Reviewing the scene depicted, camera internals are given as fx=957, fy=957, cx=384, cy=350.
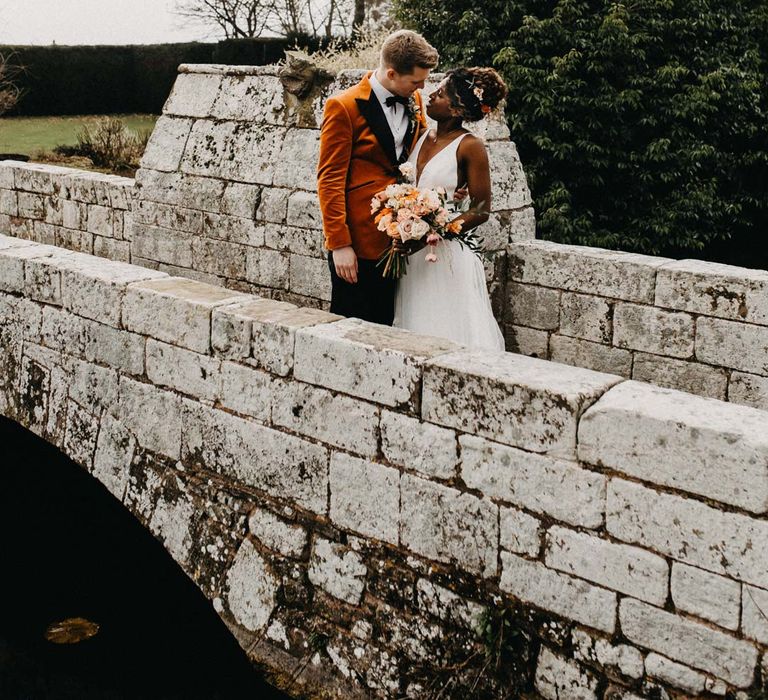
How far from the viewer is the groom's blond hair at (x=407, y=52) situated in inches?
179

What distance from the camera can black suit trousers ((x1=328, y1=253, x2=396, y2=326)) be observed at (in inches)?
195

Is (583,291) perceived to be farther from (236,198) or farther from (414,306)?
(236,198)

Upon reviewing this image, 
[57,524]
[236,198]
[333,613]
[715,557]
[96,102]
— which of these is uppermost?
[96,102]

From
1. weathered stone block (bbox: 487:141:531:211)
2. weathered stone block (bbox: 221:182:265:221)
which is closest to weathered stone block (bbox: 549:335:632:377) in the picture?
weathered stone block (bbox: 487:141:531:211)

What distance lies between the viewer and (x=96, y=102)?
22.9 m

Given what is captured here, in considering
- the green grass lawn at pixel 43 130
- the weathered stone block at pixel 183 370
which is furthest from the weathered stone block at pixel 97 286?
the green grass lawn at pixel 43 130

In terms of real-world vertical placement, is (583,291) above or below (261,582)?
above

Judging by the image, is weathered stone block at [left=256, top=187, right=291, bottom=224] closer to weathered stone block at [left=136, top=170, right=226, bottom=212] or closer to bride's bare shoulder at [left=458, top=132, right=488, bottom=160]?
weathered stone block at [left=136, top=170, right=226, bottom=212]

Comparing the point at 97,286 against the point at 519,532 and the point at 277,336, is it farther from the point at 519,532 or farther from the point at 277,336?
the point at 519,532

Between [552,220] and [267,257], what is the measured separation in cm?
493

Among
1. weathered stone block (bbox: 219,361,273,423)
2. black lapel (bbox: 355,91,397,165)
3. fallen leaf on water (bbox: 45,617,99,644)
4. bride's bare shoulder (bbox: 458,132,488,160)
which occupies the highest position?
black lapel (bbox: 355,91,397,165)

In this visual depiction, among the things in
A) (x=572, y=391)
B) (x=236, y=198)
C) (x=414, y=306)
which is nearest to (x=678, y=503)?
(x=572, y=391)

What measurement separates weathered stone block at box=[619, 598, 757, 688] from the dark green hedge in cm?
2043

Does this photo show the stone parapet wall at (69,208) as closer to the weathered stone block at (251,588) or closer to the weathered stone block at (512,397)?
the weathered stone block at (251,588)
